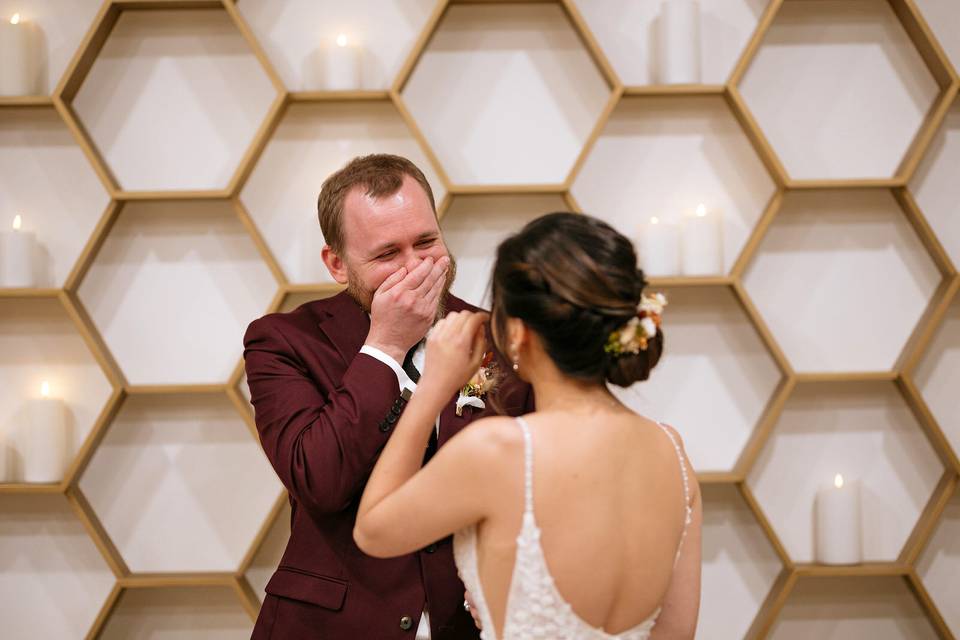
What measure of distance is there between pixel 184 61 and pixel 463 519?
2030mm

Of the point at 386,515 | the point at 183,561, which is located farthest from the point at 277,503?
the point at 386,515

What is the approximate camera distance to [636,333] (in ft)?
4.19

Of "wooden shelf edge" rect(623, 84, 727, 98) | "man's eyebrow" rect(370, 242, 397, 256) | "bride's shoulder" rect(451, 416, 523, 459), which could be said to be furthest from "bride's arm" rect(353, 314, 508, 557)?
"wooden shelf edge" rect(623, 84, 727, 98)

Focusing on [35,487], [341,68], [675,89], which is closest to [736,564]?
[675,89]

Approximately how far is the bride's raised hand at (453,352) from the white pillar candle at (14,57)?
1919 millimetres

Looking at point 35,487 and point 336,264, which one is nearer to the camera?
point 336,264

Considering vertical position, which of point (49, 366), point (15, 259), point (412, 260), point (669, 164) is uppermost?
point (669, 164)

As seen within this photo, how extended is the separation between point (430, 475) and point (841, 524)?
180 centimetres

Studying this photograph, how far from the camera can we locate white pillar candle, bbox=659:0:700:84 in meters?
2.65

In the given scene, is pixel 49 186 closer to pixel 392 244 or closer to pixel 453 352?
pixel 392 244

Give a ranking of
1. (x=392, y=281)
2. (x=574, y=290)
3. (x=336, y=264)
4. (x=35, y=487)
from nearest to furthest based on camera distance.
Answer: (x=574, y=290)
(x=392, y=281)
(x=336, y=264)
(x=35, y=487)

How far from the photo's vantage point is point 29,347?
2793mm

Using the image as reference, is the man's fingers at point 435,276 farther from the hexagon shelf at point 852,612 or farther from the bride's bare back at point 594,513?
the hexagon shelf at point 852,612

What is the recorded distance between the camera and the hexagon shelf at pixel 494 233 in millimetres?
2793
